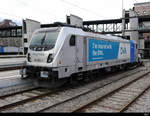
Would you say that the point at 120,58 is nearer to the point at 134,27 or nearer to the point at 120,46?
the point at 120,46

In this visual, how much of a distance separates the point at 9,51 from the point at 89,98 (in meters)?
54.2

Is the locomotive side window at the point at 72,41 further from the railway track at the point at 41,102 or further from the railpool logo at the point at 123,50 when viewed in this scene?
the railpool logo at the point at 123,50

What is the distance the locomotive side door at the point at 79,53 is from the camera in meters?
9.47

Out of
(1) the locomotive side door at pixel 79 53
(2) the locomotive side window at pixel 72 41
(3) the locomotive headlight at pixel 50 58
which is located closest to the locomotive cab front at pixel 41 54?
(3) the locomotive headlight at pixel 50 58

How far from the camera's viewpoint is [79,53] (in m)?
9.63

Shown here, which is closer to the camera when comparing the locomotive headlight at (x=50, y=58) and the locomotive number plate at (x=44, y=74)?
the locomotive number plate at (x=44, y=74)

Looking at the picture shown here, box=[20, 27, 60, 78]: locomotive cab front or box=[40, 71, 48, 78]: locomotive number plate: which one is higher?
box=[20, 27, 60, 78]: locomotive cab front

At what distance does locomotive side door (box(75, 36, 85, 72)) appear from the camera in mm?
9469

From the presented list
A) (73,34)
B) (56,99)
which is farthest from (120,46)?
(56,99)

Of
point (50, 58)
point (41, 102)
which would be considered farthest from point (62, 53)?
point (41, 102)

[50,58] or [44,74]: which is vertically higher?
[50,58]

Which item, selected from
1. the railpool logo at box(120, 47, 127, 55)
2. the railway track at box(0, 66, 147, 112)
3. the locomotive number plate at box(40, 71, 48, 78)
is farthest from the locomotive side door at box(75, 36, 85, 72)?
the railpool logo at box(120, 47, 127, 55)

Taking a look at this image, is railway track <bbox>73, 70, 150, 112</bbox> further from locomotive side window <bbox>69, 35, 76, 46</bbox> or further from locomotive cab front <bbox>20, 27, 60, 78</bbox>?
locomotive side window <bbox>69, 35, 76, 46</bbox>

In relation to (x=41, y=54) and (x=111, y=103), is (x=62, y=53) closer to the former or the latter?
(x=41, y=54)
